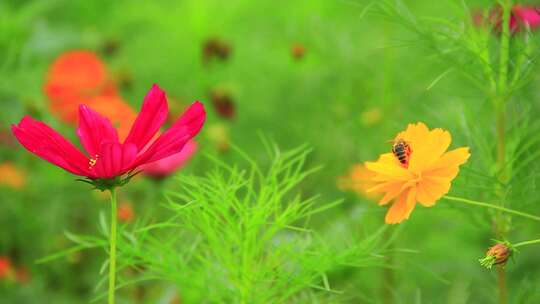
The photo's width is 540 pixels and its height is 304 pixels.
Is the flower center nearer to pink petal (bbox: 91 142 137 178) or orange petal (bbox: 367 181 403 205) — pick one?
pink petal (bbox: 91 142 137 178)

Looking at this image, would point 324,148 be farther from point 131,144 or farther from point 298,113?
point 131,144

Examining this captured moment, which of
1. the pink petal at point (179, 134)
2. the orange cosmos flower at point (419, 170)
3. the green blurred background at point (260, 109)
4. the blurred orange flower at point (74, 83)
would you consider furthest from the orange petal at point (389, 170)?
the blurred orange flower at point (74, 83)

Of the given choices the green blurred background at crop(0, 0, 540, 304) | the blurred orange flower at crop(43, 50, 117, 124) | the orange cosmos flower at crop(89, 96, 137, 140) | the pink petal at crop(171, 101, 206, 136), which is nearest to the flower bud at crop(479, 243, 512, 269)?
the pink petal at crop(171, 101, 206, 136)

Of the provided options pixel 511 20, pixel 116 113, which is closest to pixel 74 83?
pixel 116 113

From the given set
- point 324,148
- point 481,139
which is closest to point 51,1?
point 324,148

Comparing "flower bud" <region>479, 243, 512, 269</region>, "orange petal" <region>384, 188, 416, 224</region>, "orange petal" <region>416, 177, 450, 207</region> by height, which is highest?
"orange petal" <region>416, 177, 450, 207</region>

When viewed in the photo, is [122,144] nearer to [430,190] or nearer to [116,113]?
[430,190]

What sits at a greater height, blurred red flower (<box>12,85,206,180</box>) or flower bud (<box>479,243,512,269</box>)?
blurred red flower (<box>12,85,206,180</box>)
